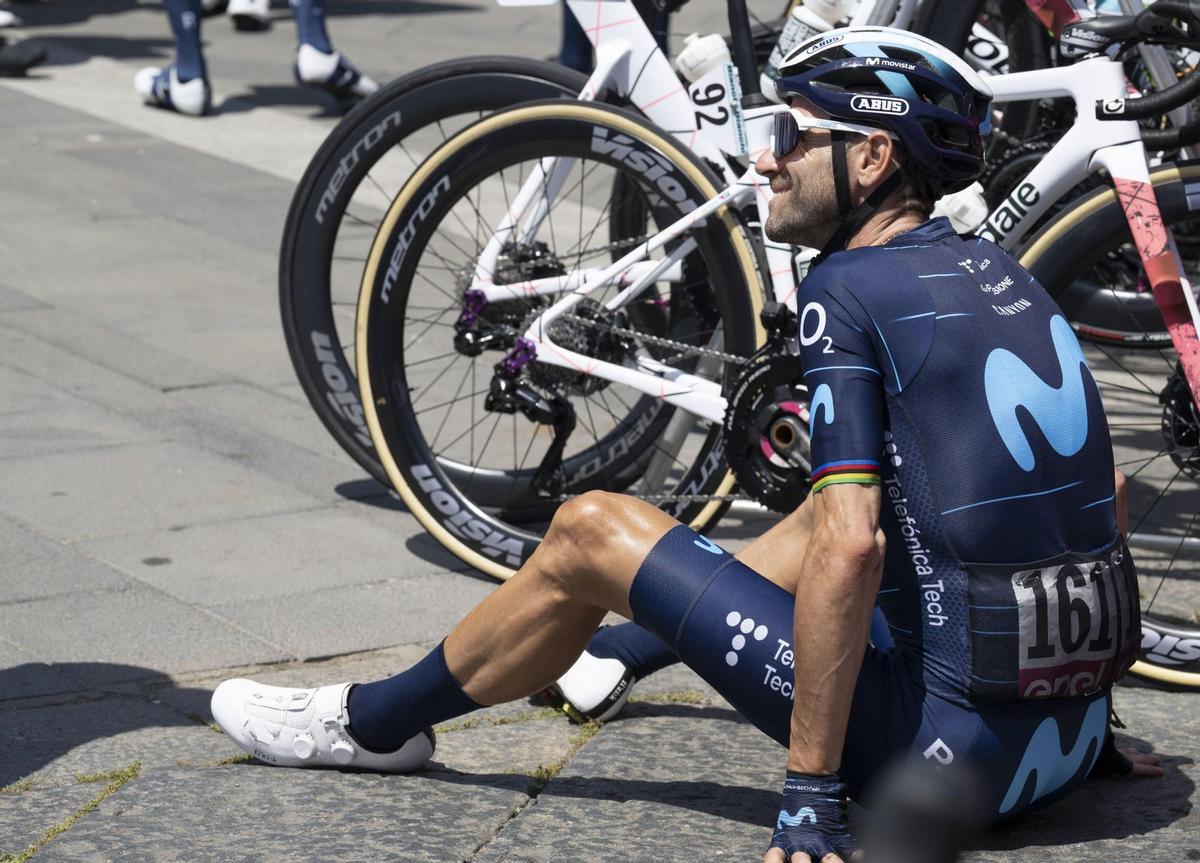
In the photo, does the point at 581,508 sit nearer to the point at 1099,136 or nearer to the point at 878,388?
the point at 878,388

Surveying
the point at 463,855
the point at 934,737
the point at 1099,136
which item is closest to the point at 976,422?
the point at 934,737

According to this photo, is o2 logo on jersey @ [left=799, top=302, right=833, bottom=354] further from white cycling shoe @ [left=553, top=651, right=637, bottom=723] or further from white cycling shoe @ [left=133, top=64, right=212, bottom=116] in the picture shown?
white cycling shoe @ [left=133, top=64, right=212, bottom=116]

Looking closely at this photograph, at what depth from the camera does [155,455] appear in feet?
18.1

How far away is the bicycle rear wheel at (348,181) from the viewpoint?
15.8ft

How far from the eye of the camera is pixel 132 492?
5203 mm

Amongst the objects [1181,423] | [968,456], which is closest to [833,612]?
[968,456]

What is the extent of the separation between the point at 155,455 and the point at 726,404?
82.3 inches

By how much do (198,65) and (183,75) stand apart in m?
0.12

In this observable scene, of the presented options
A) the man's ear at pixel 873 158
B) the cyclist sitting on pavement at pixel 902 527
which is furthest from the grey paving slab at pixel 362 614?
the man's ear at pixel 873 158

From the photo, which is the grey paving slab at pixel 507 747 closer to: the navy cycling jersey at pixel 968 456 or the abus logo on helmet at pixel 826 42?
the navy cycling jersey at pixel 968 456

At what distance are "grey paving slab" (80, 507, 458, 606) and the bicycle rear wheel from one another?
7.9 inches

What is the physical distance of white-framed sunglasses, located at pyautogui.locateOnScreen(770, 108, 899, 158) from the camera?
2.95 m

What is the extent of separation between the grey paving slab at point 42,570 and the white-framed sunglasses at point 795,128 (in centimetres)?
231

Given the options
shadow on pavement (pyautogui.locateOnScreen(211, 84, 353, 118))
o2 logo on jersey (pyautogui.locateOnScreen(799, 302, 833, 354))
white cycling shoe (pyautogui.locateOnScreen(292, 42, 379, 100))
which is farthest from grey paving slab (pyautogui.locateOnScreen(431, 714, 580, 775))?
shadow on pavement (pyautogui.locateOnScreen(211, 84, 353, 118))
